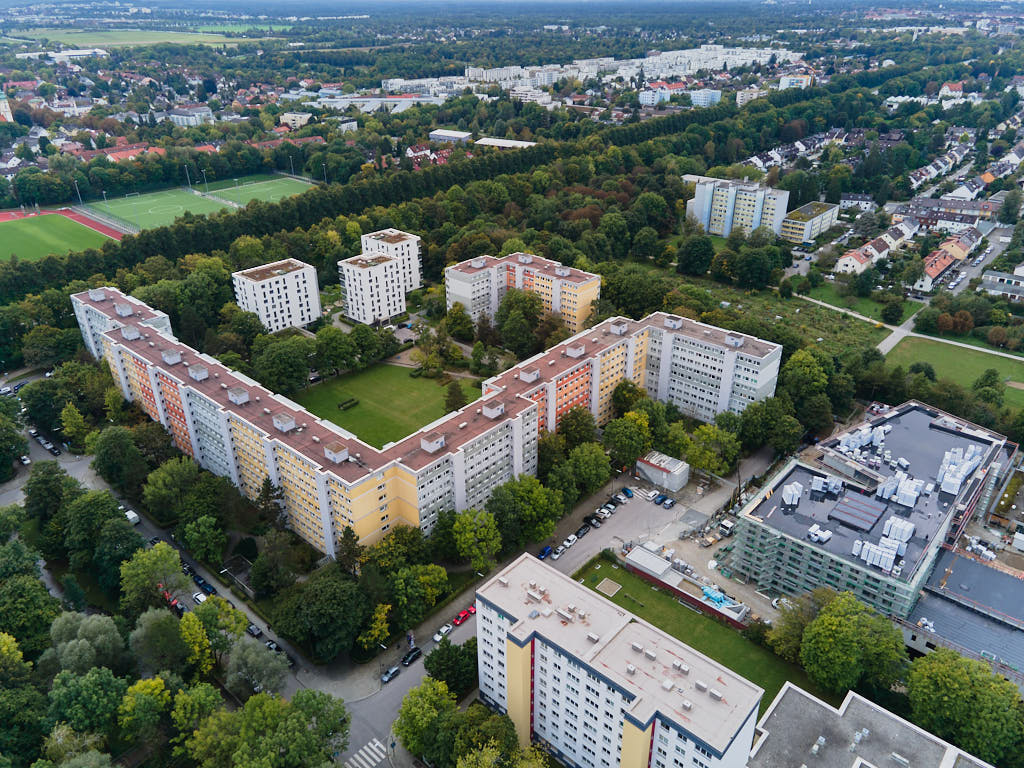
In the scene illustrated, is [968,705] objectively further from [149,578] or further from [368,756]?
[149,578]

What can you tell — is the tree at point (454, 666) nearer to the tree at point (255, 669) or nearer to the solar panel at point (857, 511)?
the tree at point (255, 669)

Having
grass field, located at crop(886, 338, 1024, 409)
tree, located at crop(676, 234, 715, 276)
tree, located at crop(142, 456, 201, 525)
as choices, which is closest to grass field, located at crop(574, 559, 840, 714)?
tree, located at crop(142, 456, 201, 525)

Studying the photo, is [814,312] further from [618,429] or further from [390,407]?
[390,407]

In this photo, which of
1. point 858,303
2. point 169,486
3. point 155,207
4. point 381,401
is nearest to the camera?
point 169,486

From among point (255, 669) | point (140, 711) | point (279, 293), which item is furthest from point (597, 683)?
point (279, 293)

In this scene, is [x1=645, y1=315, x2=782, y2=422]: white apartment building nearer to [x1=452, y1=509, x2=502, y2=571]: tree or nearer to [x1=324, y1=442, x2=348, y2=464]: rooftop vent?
[x1=452, y1=509, x2=502, y2=571]: tree

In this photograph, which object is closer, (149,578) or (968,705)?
(968,705)

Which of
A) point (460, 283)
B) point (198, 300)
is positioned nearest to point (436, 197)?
point (460, 283)

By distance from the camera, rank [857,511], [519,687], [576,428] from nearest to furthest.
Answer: [519,687] → [857,511] → [576,428]
